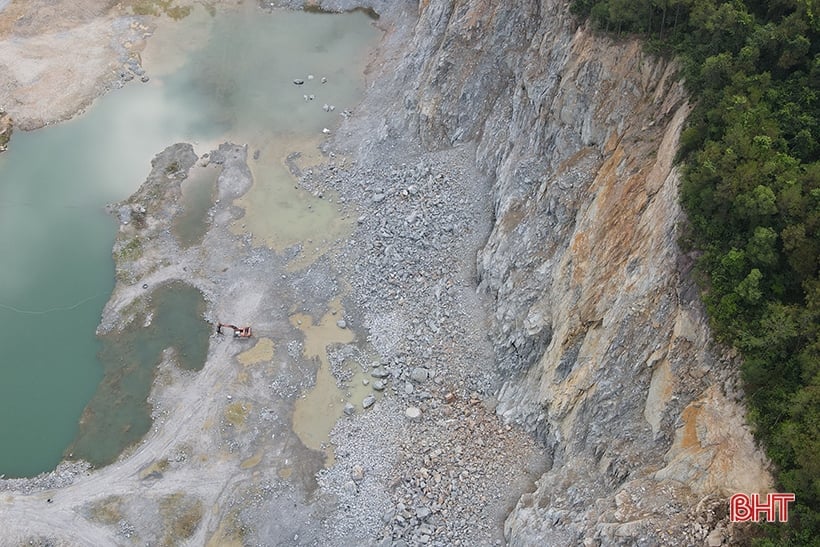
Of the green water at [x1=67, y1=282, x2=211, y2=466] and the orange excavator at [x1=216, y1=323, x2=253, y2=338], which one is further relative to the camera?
the orange excavator at [x1=216, y1=323, x2=253, y2=338]

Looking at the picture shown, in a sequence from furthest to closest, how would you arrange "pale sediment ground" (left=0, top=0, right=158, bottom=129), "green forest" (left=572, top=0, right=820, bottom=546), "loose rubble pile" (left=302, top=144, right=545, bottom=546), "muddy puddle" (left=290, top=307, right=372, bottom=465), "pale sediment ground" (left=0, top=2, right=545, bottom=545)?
"pale sediment ground" (left=0, top=0, right=158, bottom=129) < "muddy puddle" (left=290, top=307, right=372, bottom=465) < "pale sediment ground" (left=0, top=2, right=545, bottom=545) < "loose rubble pile" (left=302, top=144, right=545, bottom=546) < "green forest" (left=572, top=0, right=820, bottom=546)

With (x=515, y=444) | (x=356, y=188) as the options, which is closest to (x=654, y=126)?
(x=515, y=444)

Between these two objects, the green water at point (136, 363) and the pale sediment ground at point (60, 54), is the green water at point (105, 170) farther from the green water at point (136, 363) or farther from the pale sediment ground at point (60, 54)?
the pale sediment ground at point (60, 54)

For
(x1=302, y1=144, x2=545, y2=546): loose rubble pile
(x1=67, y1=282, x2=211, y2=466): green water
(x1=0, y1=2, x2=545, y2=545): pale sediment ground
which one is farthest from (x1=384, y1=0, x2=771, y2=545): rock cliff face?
(x1=67, y1=282, x2=211, y2=466): green water

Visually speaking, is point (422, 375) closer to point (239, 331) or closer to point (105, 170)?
point (239, 331)

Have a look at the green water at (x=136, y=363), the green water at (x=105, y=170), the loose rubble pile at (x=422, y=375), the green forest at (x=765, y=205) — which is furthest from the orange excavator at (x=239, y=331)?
the green forest at (x=765, y=205)

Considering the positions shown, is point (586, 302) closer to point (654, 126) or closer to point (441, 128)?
point (654, 126)

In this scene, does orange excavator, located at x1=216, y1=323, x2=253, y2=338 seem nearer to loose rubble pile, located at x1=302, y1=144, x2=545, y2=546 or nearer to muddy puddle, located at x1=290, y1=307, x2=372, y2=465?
muddy puddle, located at x1=290, y1=307, x2=372, y2=465
